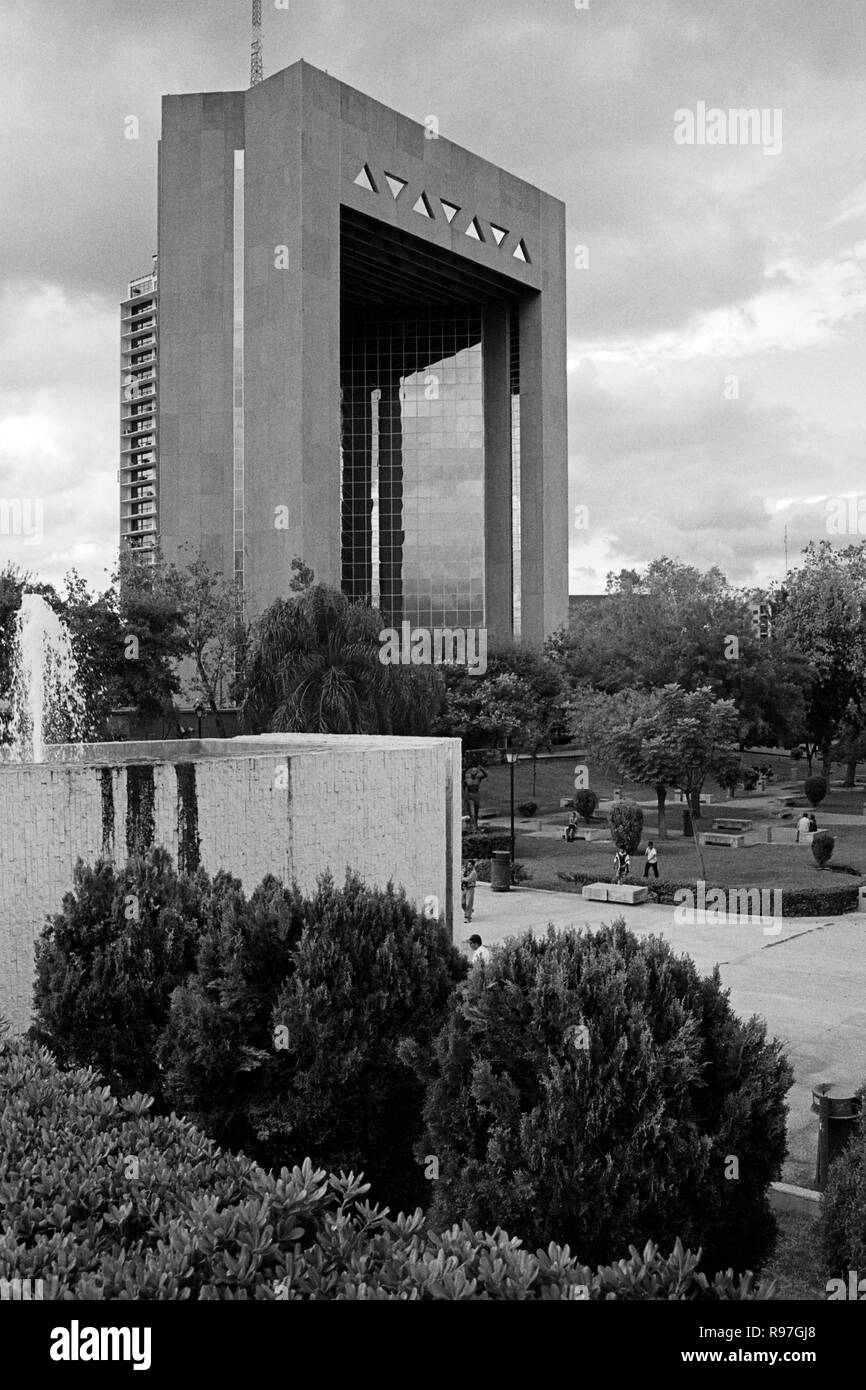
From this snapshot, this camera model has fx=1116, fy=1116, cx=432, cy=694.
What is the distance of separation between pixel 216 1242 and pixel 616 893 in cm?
2124

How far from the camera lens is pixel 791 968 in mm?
18172

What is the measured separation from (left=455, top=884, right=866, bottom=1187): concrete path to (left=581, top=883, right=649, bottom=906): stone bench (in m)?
0.31

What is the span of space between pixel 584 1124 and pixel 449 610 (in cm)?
7563

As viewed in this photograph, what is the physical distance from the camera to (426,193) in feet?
241

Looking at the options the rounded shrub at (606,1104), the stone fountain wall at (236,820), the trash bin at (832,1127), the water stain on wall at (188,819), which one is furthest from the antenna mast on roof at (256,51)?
the rounded shrub at (606,1104)

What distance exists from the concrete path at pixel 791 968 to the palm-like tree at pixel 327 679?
698 centimetres

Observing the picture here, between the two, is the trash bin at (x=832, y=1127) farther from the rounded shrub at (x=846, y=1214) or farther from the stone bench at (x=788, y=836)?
the stone bench at (x=788, y=836)

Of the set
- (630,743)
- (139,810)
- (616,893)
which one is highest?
(630,743)

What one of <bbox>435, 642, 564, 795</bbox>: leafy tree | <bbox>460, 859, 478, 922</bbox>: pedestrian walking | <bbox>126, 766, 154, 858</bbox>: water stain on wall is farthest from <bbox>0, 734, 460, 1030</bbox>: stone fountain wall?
<bbox>435, 642, 564, 795</bbox>: leafy tree

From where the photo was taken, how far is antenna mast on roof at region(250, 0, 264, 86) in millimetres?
93812

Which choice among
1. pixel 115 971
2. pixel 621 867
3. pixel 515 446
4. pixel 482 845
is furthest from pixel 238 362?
pixel 115 971

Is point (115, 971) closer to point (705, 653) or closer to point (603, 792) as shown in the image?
point (705, 653)

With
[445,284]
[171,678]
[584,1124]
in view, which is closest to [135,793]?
[584,1124]

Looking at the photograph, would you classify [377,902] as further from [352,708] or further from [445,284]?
[445,284]
